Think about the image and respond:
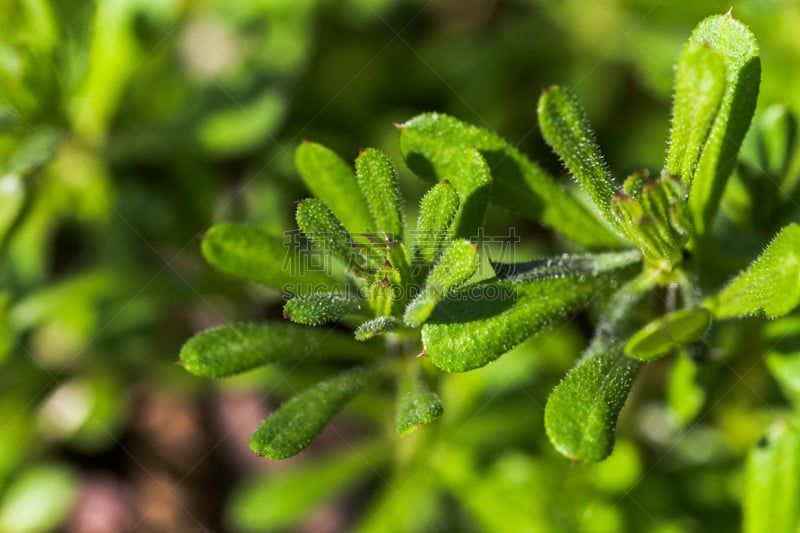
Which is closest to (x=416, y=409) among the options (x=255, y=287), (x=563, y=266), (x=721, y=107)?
(x=563, y=266)

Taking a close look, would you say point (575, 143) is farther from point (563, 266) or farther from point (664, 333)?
point (664, 333)

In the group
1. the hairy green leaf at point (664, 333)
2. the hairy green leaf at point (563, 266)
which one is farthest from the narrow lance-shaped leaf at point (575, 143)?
the hairy green leaf at point (664, 333)

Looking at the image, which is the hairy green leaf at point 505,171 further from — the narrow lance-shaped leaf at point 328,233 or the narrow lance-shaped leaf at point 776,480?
the narrow lance-shaped leaf at point 776,480

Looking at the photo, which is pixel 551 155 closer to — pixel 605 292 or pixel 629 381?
pixel 605 292

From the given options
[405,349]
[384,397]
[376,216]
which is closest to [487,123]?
[384,397]

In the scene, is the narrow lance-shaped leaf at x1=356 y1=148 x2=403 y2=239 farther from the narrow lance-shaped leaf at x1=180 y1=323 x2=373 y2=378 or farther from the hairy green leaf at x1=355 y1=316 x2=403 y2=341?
the narrow lance-shaped leaf at x1=180 y1=323 x2=373 y2=378
